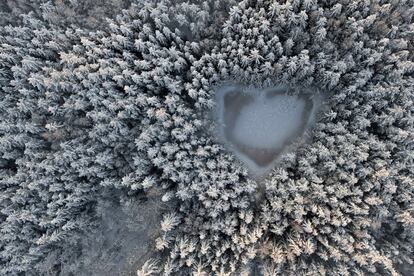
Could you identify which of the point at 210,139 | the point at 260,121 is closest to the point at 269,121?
the point at 260,121

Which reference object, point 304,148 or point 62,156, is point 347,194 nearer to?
point 304,148

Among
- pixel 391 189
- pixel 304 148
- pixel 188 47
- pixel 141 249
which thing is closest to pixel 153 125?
pixel 188 47

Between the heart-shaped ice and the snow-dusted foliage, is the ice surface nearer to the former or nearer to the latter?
the heart-shaped ice

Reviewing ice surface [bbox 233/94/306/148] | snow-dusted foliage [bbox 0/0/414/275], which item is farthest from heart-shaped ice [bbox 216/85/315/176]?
snow-dusted foliage [bbox 0/0/414/275]

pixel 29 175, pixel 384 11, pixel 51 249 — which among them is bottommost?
pixel 51 249

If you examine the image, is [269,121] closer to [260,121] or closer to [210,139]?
[260,121]

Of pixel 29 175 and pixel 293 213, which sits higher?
pixel 293 213
